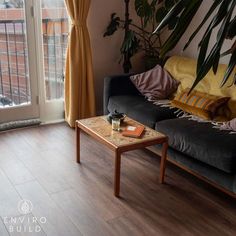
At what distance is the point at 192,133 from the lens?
250 cm

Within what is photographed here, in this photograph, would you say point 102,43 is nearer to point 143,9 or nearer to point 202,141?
point 143,9

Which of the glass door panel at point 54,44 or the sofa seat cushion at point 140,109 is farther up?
the glass door panel at point 54,44

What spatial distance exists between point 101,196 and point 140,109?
1.01 metres

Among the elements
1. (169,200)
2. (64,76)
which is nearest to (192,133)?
(169,200)

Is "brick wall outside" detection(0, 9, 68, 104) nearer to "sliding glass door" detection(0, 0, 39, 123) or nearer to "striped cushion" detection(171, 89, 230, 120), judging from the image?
"sliding glass door" detection(0, 0, 39, 123)

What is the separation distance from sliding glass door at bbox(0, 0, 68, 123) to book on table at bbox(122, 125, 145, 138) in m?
1.55

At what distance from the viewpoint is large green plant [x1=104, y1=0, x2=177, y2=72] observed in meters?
3.70

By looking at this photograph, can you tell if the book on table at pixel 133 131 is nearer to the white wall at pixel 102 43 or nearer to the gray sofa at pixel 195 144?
the gray sofa at pixel 195 144

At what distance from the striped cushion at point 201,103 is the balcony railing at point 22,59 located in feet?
4.81

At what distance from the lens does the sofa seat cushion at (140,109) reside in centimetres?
294

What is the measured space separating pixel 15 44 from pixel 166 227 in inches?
99.1

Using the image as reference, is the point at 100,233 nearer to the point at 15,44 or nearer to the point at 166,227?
the point at 166,227

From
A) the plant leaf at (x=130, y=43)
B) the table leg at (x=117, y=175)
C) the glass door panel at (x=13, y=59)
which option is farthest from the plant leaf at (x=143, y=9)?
the table leg at (x=117, y=175)

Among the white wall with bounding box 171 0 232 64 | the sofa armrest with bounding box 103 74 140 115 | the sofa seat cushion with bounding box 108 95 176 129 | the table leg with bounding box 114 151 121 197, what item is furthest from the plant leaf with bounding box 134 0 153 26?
the table leg with bounding box 114 151 121 197
